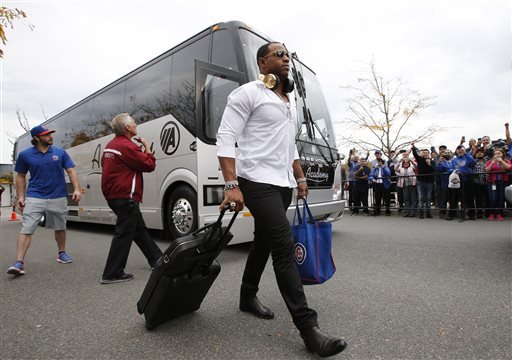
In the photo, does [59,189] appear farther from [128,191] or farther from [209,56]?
[209,56]

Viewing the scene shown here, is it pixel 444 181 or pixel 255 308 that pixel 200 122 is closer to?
pixel 255 308

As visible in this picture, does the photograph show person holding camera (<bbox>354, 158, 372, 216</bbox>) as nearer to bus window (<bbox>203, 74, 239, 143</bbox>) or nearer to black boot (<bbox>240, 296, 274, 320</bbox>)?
bus window (<bbox>203, 74, 239, 143</bbox>)

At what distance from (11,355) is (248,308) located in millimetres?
1509

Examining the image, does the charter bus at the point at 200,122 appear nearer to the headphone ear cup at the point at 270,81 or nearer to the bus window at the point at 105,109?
the bus window at the point at 105,109

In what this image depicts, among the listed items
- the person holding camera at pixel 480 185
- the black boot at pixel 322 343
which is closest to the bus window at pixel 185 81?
the black boot at pixel 322 343

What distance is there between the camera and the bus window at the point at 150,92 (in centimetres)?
566

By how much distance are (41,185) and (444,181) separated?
8850 mm

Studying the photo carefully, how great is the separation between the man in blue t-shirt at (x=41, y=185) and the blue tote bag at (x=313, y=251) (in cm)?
318

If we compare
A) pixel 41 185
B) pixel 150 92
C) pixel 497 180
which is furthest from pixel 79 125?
pixel 497 180

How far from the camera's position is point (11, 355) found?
2004 millimetres

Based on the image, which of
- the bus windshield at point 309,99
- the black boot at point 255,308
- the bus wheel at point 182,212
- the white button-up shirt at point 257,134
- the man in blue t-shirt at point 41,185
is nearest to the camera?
the white button-up shirt at point 257,134

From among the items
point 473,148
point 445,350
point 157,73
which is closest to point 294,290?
point 445,350

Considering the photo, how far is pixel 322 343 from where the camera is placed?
5.79 ft

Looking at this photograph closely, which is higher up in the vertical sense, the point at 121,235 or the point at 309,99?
the point at 309,99
